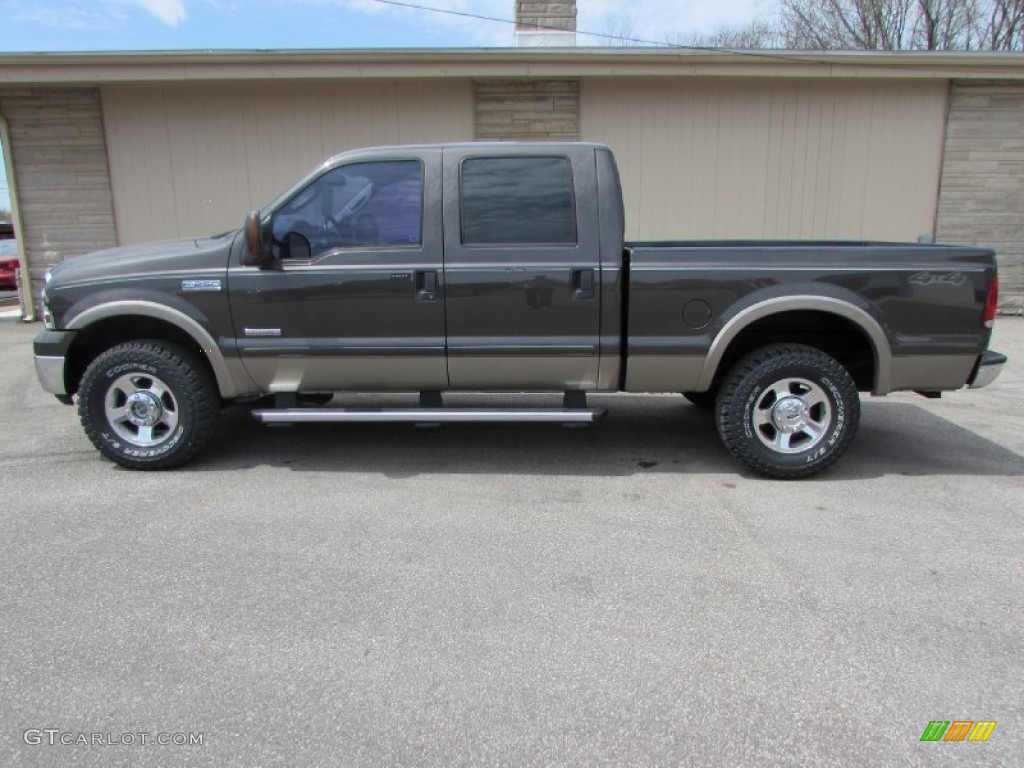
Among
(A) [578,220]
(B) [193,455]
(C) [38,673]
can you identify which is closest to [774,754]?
(C) [38,673]

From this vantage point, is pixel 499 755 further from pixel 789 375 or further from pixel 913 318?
pixel 913 318

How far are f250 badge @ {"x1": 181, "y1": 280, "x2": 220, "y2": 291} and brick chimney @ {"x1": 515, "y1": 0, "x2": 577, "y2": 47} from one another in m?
8.06

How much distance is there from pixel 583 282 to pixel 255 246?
202cm

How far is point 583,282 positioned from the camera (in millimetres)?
4406

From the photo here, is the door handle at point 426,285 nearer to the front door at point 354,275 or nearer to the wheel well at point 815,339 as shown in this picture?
the front door at point 354,275

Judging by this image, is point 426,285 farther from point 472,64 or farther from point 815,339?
point 472,64

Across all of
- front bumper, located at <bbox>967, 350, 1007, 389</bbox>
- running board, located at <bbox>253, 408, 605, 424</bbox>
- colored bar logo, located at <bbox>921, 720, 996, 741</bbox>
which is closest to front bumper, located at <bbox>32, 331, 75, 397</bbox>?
running board, located at <bbox>253, 408, 605, 424</bbox>

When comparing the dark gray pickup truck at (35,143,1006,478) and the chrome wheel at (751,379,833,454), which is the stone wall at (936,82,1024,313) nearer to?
the dark gray pickup truck at (35,143,1006,478)

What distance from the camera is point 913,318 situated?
4375 mm

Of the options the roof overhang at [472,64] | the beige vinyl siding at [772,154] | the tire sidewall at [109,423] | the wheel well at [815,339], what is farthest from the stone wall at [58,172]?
the wheel well at [815,339]

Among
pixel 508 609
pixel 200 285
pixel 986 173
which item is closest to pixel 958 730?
pixel 508 609

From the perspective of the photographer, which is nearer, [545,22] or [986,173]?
[986,173]

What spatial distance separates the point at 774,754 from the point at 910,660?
0.84 m

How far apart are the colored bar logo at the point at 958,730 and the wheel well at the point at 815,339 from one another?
2647mm
